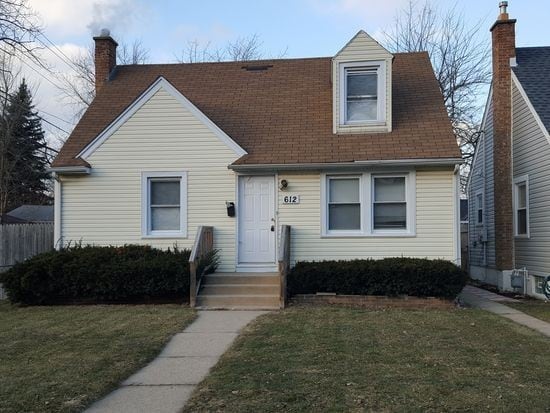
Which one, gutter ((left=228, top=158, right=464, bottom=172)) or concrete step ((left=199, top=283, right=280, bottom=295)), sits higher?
gutter ((left=228, top=158, right=464, bottom=172))

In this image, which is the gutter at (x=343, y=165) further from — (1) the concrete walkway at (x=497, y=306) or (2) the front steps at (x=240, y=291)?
(1) the concrete walkway at (x=497, y=306)

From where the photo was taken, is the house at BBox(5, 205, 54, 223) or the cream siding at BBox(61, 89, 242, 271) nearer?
the cream siding at BBox(61, 89, 242, 271)

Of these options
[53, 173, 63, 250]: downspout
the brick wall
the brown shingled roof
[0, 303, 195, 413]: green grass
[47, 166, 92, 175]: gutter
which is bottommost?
[0, 303, 195, 413]: green grass

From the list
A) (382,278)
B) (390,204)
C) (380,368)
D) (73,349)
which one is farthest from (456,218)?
(73,349)

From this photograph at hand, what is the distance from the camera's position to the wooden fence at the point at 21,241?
570 inches

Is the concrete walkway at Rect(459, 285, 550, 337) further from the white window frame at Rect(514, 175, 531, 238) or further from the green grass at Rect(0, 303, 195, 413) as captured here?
the green grass at Rect(0, 303, 195, 413)

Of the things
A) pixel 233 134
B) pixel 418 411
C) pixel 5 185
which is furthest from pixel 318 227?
pixel 5 185

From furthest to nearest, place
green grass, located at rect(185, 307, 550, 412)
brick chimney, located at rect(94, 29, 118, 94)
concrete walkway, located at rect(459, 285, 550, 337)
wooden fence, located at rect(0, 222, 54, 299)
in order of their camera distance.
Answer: brick chimney, located at rect(94, 29, 118, 94)
wooden fence, located at rect(0, 222, 54, 299)
concrete walkway, located at rect(459, 285, 550, 337)
green grass, located at rect(185, 307, 550, 412)

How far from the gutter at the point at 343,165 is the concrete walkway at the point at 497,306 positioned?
3.25m

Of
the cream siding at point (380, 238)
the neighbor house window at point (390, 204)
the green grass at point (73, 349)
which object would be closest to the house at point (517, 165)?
the cream siding at point (380, 238)

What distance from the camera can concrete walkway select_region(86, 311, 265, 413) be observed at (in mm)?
5234

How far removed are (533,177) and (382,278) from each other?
18.5 feet

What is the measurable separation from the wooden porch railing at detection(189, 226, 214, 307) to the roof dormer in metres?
4.09

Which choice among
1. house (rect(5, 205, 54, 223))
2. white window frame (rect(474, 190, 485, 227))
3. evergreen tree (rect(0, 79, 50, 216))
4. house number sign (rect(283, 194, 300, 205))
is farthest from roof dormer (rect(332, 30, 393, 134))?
house (rect(5, 205, 54, 223))
